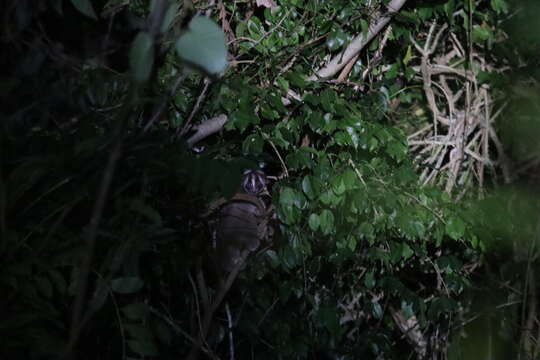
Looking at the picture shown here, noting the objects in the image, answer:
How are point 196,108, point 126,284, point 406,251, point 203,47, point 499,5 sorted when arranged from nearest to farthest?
point 203,47, point 126,284, point 196,108, point 406,251, point 499,5

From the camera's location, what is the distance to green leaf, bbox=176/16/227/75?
811mm

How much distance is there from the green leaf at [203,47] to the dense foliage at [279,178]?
0.39 meters

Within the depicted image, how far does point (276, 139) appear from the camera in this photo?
6.22 ft

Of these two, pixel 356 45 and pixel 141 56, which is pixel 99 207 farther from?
pixel 356 45

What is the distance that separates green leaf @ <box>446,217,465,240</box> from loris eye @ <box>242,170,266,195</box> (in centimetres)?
63

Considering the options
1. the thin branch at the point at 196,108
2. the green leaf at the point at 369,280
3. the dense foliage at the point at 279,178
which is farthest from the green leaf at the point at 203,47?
the green leaf at the point at 369,280

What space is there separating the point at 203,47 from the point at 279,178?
4.09 ft

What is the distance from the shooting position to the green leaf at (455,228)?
1.92 metres

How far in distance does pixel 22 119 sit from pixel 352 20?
1185 millimetres

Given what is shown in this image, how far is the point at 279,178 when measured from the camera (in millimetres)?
2041

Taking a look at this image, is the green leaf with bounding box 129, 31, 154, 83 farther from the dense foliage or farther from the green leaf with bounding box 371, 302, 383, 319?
the green leaf with bounding box 371, 302, 383, 319

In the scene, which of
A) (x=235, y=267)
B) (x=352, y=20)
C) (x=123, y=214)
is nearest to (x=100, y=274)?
(x=123, y=214)

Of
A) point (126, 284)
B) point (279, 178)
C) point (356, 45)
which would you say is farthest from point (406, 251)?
point (126, 284)

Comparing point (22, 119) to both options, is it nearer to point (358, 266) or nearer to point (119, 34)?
point (119, 34)
